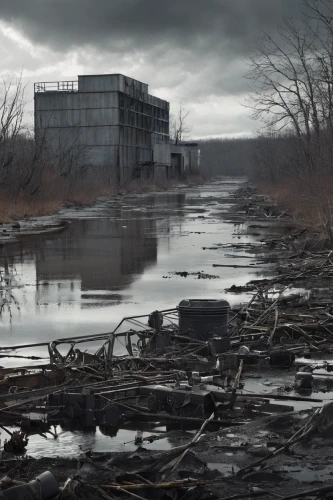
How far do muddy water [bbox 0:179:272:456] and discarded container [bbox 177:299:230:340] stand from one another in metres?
1.68

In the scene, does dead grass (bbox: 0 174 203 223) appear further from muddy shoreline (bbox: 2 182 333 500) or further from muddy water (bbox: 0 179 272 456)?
muddy shoreline (bbox: 2 182 333 500)

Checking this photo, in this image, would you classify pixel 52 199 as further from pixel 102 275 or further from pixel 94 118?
pixel 94 118

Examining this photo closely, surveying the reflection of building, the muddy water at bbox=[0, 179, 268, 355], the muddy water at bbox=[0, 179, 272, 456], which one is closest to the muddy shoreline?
the muddy water at bbox=[0, 179, 272, 456]

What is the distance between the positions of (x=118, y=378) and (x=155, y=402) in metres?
0.88

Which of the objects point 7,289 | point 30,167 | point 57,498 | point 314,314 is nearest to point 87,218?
point 30,167

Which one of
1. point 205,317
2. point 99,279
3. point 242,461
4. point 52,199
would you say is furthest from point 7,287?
point 52,199

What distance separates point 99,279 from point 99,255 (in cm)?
538

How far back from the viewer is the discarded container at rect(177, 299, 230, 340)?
10.7m

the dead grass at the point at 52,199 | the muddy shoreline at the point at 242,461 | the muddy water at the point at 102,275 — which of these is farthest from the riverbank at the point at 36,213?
the muddy shoreline at the point at 242,461

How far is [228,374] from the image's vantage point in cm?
920

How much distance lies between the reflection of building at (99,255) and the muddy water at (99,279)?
2 cm

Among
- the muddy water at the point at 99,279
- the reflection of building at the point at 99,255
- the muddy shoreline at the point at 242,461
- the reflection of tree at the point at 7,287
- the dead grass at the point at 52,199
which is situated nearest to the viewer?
the muddy shoreline at the point at 242,461

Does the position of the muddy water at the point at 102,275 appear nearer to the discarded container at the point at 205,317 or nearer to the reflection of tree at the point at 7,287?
the reflection of tree at the point at 7,287

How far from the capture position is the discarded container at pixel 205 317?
10664 millimetres
